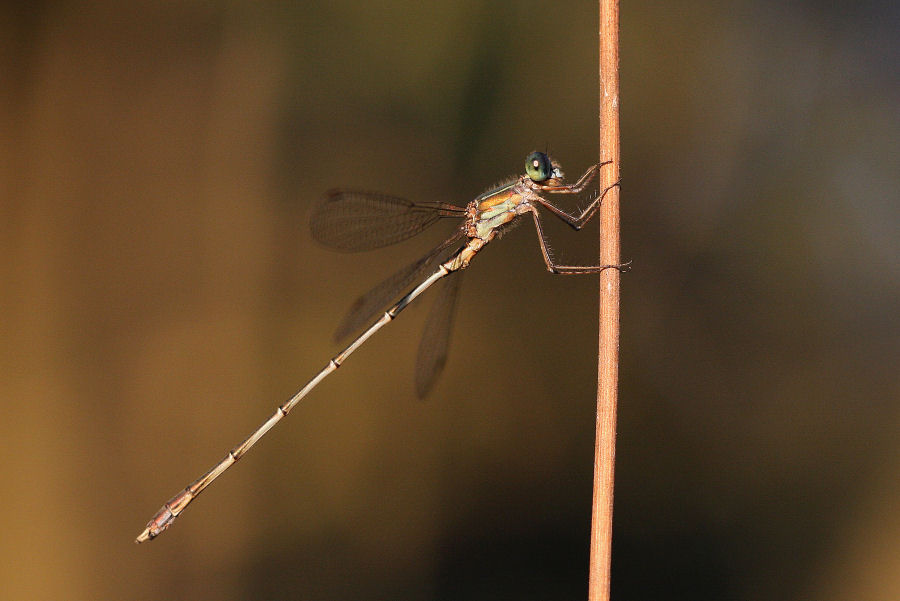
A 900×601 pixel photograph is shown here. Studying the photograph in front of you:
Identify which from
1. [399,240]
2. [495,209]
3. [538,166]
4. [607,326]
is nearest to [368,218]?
[399,240]

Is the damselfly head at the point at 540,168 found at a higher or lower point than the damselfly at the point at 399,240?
higher

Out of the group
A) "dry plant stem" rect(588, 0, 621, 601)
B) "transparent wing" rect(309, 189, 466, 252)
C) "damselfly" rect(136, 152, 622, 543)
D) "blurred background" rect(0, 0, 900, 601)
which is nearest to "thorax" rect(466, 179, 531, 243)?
"damselfly" rect(136, 152, 622, 543)

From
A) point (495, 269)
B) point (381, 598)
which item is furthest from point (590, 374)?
point (381, 598)

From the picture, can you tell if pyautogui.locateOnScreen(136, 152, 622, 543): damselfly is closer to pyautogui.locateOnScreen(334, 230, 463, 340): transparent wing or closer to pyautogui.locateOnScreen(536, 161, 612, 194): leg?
pyautogui.locateOnScreen(334, 230, 463, 340): transparent wing

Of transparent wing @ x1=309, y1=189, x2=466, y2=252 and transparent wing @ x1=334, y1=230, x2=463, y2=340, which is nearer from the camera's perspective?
transparent wing @ x1=309, y1=189, x2=466, y2=252

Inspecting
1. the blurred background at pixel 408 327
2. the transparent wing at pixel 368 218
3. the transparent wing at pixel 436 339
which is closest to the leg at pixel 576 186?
the transparent wing at pixel 368 218

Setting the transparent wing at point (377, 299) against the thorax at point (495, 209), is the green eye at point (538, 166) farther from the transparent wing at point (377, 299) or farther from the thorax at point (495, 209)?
the transparent wing at point (377, 299)

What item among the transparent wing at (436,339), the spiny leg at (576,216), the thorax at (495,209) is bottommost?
the transparent wing at (436,339)
